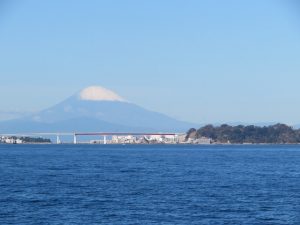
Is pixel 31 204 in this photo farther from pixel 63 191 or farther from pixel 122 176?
pixel 122 176

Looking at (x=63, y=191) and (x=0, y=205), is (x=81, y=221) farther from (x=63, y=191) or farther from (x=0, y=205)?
(x=63, y=191)

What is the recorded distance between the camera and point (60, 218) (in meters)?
27.5

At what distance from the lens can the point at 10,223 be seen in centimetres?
Answer: 2644

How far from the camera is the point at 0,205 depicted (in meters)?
30.8

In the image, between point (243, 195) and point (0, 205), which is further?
point (243, 195)

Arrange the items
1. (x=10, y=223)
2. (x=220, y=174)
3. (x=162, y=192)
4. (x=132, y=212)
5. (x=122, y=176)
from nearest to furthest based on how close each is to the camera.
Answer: (x=10, y=223), (x=132, y=212), (x=162, y=192), (x=122, y=176), (x=220, y=174)

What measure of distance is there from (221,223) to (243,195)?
8.66 meters

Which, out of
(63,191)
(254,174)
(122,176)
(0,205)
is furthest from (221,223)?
(254,174)

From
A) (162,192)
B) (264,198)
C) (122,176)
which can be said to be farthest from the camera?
(122,176)

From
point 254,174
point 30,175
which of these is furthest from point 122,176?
point 254,174

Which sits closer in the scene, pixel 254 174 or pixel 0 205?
pixel 0 205

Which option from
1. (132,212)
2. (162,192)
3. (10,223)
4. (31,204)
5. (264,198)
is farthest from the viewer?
(162,192)

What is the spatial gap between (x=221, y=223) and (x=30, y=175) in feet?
77.0

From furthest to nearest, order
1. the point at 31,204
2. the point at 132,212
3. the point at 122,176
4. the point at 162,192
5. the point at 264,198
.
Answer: the point at 122,176, the point at 162,192, the point at 264,198, the point at 31,204, the point at 132,212
